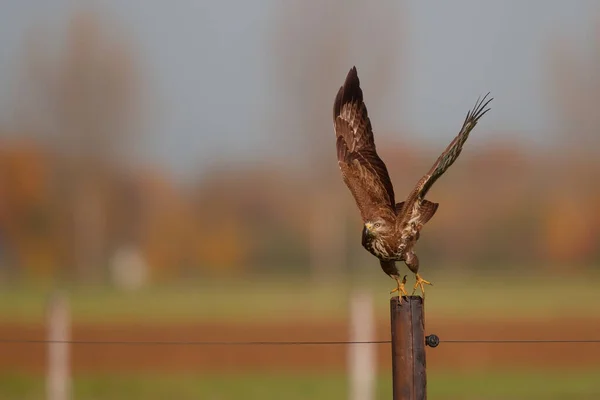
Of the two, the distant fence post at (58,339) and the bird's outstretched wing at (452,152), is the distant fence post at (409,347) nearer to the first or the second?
the bird's outstretched wing at (452,152)

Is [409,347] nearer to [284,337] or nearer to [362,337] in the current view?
[362,337]

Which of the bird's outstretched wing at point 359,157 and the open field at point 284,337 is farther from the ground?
the bird's outstretched wing at point 359,157

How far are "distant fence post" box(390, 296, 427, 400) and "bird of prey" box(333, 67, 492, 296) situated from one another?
Answer: 0.69 metres

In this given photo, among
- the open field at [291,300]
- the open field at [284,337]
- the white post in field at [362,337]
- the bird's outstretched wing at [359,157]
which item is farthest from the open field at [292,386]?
the open field at [291,300]

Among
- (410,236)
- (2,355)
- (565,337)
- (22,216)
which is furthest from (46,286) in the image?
(410,236)

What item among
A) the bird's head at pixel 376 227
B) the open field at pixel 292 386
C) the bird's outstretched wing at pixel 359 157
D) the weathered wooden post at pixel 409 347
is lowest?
the open field at pixel 292 386

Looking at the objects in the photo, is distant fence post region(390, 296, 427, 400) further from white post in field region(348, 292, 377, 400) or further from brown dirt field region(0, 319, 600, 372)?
brown dirt field region(0, 319, 600, 372)

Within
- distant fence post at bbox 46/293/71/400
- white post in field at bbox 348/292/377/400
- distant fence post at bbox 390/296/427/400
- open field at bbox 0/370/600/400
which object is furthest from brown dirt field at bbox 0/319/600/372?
distant fence post at bbox 390/296/427/400

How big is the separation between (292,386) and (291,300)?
51.3 feet

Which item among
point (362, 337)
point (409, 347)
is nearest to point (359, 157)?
point (409, 347)

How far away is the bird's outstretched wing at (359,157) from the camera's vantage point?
6.74 meters

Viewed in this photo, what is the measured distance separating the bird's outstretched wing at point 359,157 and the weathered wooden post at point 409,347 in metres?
1.71

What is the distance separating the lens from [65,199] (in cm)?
3919

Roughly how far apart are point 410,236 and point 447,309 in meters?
21.1
